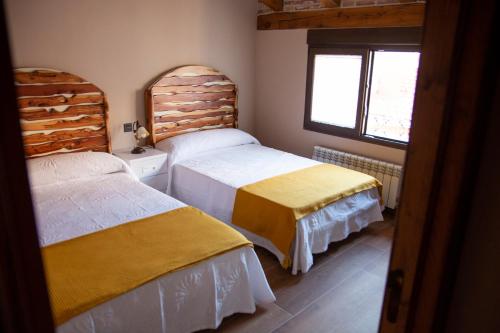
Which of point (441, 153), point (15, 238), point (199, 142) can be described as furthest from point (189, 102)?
point (15, 238)

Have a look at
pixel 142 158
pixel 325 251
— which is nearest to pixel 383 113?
pixel 325 251

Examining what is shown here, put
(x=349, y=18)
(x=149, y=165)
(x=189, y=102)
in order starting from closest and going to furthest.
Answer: (x=149, y=165) < (x=349, y=18) < (x=189, y=102)

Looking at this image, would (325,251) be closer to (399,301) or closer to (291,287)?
(291,287)

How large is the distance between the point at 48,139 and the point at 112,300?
2.12 meters

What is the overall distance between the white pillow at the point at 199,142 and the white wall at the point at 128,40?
1.46 ft

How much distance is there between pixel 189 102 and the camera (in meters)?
4.26

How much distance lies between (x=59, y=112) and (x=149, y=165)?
2.96 ft

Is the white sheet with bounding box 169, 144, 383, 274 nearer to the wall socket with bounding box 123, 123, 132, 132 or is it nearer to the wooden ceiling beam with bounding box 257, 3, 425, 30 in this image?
the wall socket with bounding box 123, 123, 132, 132

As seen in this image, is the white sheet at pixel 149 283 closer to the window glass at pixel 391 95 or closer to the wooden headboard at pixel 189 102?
the wooden headboard at pixel 189 102

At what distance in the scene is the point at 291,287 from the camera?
2725mm

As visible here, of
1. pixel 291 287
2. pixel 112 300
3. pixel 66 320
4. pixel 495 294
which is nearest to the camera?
pixel 495 294

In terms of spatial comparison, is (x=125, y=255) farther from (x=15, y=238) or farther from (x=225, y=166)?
(x=225, y=166)

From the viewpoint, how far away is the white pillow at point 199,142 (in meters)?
3.88

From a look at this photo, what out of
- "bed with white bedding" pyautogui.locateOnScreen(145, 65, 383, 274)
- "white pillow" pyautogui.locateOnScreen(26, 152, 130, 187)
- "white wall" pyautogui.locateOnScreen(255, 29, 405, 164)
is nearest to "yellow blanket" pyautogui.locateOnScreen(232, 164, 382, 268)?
"bed with white bedding" pyautogui.locateOnScreen(145, 65, 383, 274)
